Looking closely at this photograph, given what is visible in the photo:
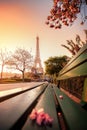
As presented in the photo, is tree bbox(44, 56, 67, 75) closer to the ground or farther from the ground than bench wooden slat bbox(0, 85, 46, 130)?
farther from the ground

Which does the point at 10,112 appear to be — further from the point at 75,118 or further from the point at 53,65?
the point at 53,65

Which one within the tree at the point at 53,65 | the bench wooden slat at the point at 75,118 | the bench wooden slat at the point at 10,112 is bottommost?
the bench wooden slat at the point at 75,118

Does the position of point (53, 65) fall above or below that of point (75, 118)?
above

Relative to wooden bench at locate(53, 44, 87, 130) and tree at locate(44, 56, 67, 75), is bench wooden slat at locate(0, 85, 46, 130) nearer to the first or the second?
wooden bench at locate(53, 44, 87, 130)

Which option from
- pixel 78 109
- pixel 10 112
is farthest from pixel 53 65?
pixel 10 112

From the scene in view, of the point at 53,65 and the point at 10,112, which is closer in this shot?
the point at 10,112

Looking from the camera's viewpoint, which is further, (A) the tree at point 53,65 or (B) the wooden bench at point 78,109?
(A) the tree at point 53,65

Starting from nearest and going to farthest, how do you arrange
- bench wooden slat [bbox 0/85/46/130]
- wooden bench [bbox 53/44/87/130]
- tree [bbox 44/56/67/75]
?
bench wooden slat [bbox 0/85/46/130], wooden bench [bbox 53/44/87/130], tree [bbox 44/56/67/75]

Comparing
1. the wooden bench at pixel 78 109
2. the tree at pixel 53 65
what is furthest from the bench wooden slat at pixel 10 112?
the tree at pixel 53 65

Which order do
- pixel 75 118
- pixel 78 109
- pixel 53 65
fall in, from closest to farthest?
pixel 75 118 < pixel 78 109 < pixel 53 65

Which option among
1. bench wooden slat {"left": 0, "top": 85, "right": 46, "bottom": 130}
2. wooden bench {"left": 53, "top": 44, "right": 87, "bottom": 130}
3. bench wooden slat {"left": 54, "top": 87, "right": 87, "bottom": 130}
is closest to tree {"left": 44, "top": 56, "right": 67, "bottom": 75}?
wooden bench {"left": 53, "top": 44, "right": 87, "bottom": 130}

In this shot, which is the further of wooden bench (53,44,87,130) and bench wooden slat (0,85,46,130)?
wooden bench (53,44,87,130)

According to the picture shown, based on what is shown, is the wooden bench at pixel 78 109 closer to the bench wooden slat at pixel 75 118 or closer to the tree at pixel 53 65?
the bench wooden slat at pixel 75 118

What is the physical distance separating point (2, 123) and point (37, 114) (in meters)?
0.24
